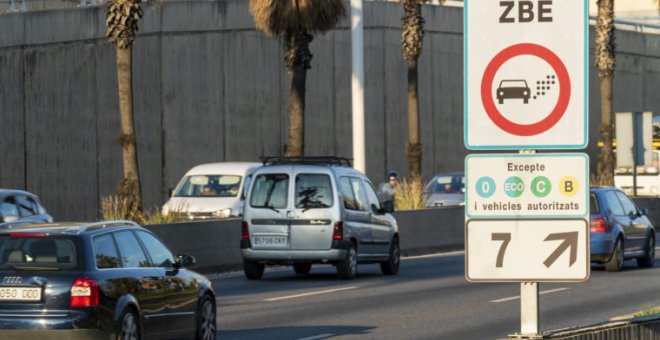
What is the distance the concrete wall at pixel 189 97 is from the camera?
137ft

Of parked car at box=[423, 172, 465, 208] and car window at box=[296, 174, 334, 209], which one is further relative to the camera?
parked car at box=[423, 172, 465, 208]

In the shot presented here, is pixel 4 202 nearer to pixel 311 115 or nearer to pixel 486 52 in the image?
pixel 486 52

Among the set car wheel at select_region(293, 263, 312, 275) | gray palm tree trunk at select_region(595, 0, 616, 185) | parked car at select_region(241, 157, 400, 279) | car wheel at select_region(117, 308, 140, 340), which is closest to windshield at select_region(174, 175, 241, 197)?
car wheel at select_region(293, 263, 312, 275)

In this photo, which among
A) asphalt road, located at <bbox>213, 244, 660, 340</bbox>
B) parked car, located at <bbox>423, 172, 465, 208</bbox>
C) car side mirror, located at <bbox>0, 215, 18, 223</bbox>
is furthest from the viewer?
parked car, located at <bbox>423, 172, 465, 208</bbox>

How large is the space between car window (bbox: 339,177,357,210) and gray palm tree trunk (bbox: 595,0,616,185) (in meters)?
25.5

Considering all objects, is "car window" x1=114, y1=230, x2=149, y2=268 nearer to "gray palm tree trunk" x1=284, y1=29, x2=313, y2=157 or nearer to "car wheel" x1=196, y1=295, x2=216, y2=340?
"car wheel" x1=196, y1=295, x2=216, y2=340

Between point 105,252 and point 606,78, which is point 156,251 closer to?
point 105,252

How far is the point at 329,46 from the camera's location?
2142 inches

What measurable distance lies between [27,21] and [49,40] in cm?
80

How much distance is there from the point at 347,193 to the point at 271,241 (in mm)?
1536

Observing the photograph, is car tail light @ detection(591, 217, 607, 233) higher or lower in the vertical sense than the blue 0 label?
lower

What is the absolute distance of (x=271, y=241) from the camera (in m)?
25.9

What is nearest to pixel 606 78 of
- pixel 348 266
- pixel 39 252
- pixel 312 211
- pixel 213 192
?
pixel 213 192

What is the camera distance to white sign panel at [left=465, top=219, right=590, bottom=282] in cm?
766
